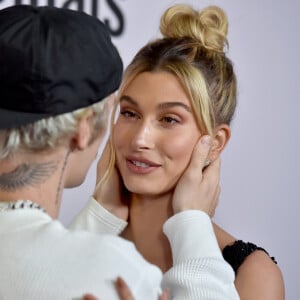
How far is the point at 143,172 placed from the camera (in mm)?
1309

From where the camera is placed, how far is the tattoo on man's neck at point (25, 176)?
0.82 m

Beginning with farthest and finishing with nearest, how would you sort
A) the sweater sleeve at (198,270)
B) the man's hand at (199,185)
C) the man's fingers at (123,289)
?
the man's hand at (199,185) < the sweater sleeve at (198,270) < the man's fingers at (123,289)

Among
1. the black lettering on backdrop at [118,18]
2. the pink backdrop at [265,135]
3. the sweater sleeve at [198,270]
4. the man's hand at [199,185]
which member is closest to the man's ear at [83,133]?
the sweater sleeve at [198,270]

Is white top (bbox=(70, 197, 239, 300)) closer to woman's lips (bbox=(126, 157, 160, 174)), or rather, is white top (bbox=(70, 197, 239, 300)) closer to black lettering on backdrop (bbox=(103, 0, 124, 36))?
woman's lips (bbox=(126, 157, 160, 174))

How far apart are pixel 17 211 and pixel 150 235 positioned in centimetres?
63

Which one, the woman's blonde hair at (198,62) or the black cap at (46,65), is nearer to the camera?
the black cap at (46,65)

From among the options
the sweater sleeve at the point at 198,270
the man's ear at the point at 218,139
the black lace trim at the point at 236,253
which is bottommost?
the black lace trim at the point at 236,253

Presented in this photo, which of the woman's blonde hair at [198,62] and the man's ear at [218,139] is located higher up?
the woman's blonde hair at [198,62]

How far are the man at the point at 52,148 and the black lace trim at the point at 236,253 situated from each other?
0.54 m

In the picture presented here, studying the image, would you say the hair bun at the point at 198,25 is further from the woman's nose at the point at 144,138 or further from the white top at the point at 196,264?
the white top at the point at 196,264

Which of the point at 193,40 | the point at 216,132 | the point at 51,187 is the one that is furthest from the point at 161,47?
the point at 51,187

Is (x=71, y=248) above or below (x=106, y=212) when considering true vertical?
above

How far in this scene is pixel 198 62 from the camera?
1.37m

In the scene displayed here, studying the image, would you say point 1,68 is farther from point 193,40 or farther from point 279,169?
point 279,169
